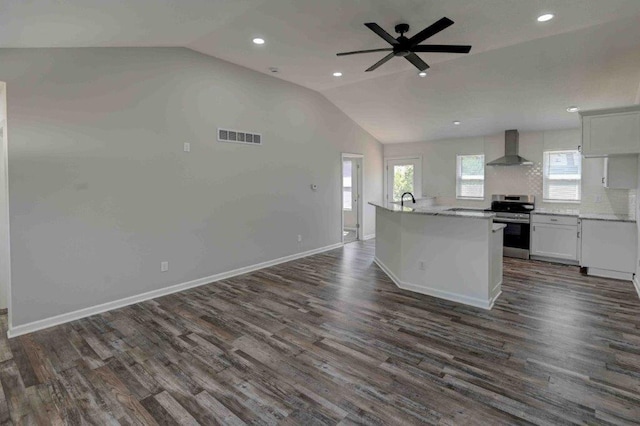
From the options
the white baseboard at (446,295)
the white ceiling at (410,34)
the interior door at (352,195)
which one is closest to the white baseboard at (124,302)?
the white baseboard at (446,295)

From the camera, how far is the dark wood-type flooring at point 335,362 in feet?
6.89

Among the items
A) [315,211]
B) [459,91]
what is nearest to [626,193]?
[459,91]

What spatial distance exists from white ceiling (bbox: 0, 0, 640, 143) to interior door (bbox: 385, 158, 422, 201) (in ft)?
6.82

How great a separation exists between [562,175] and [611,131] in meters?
2.28

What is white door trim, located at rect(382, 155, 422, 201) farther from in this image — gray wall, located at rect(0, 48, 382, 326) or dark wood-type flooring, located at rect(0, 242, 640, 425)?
dark wood-type flooring, located at rect(0, 242, 640, 425)

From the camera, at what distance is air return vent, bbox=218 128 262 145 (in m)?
4.91

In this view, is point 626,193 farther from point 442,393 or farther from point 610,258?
point 442,393

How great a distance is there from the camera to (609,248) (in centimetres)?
477

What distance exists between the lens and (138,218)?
4.02 m

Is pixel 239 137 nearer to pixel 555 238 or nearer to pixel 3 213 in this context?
pixel 3 213

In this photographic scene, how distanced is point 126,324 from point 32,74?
8.65 ft

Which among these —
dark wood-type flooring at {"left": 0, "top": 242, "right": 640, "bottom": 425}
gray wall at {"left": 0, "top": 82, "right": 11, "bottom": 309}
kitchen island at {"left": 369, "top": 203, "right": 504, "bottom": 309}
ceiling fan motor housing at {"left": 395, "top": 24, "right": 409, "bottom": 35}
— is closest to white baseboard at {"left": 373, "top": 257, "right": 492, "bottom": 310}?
kitchen island at {"left": 369, "top": 203, "right": 504, "bottom": 309}

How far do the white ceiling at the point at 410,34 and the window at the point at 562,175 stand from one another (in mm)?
606

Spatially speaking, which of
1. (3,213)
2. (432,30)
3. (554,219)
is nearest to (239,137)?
(3,213)
